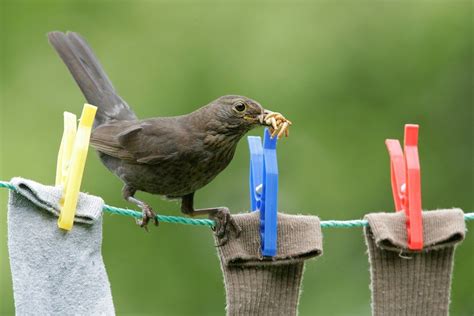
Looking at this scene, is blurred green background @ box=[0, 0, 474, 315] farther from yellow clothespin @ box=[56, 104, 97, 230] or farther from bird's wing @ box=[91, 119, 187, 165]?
yellow clothespin @ box=[56, 104, 97, 230]

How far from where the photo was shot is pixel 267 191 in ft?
11.3

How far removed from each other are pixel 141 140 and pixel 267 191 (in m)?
1.71

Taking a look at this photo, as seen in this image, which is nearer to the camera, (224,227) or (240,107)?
(224,227)

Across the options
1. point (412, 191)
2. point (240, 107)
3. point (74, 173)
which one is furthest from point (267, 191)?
point (240, 107)

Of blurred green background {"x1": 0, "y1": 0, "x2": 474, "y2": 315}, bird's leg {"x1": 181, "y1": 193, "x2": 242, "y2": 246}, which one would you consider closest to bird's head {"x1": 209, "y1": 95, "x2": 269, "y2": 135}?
bird's leg {"x1": 181, "y1": 193, "x2": 242, "y2": 246}

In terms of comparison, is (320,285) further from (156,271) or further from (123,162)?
(123,162)

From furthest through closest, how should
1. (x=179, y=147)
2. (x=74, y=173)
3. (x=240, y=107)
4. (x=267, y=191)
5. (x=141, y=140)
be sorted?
(x=141, y=140) < (x=179, y=147) < (x=240, y=107) < (x=267, y=191) < (x=74, y=173)

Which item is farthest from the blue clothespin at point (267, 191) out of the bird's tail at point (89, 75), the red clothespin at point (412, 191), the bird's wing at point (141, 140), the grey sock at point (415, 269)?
the bird's tail at point (89, 75)

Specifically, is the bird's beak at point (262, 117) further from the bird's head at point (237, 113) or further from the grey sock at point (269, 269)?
the grey sock at point (269, 269)

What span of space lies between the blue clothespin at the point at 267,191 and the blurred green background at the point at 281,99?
3.41 meters

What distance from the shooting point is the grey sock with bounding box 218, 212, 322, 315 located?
141 inches

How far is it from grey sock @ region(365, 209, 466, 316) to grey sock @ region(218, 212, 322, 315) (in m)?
0.29

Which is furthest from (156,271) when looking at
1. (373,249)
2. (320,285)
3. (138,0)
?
(373,249)

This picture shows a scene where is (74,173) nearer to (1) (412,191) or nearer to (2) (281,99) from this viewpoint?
(1) (412,191)
